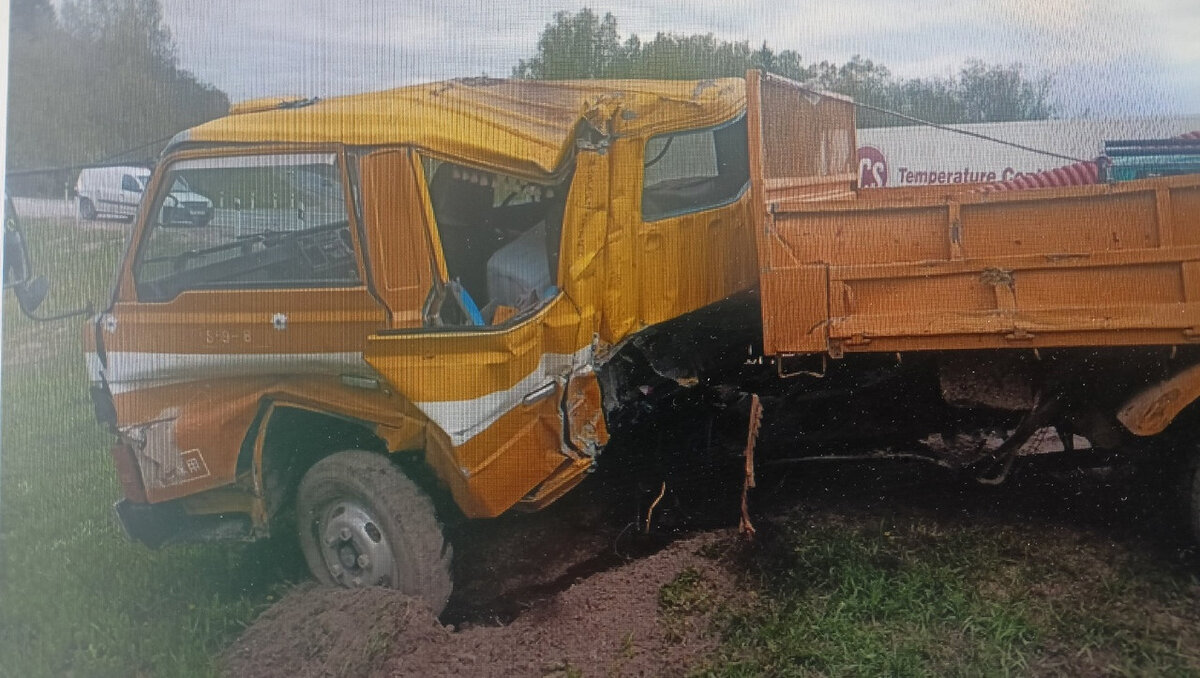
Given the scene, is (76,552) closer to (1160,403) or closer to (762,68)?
(762,68)

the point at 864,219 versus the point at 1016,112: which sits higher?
the point at 1016,112

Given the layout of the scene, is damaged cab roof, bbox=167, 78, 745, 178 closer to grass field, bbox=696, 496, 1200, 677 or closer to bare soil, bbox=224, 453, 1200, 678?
bare soil, bbox=224, 453, 1200, 678

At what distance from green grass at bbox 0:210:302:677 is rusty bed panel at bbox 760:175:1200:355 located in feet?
5.05

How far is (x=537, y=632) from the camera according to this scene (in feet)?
7.25

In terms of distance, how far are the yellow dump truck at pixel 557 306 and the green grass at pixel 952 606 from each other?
24cm

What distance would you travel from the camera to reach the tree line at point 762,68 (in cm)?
217

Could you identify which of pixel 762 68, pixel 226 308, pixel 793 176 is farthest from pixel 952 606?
pixel 226 308

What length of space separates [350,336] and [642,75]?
3.16 ft

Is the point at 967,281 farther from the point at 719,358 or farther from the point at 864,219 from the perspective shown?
the point at 719,358

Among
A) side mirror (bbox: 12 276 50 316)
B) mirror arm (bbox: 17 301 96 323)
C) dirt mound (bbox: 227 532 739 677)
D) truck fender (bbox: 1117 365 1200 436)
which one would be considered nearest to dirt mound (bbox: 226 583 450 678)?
dirt mound (bbox: 227 532 739 677)

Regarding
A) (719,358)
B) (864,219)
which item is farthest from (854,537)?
(864,219)

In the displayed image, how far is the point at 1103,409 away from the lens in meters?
2.23

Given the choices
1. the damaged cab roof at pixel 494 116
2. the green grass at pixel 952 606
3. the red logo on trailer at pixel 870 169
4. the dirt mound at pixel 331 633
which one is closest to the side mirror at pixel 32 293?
the damaged cab roof at pixel 494 116

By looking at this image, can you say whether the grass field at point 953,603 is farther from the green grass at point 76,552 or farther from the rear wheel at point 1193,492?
the green grass at point 76,552
